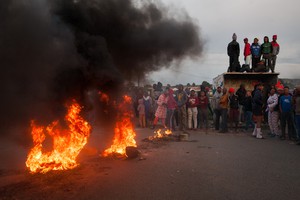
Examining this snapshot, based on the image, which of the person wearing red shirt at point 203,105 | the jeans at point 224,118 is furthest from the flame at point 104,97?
the person wearing red shirt at point 203,105

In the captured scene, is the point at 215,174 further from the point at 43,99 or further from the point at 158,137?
the point at 158,137

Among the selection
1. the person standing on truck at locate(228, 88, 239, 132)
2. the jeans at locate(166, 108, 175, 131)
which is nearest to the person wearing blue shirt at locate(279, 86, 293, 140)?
the person standing on truck at locate(228, 88, 239, 132)

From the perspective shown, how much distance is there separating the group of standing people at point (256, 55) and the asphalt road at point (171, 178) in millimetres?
7214

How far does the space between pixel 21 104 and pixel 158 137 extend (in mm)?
5279

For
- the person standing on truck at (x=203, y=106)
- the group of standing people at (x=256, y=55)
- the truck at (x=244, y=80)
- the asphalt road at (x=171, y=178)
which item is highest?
the group of standing people at (x=256, y=55)

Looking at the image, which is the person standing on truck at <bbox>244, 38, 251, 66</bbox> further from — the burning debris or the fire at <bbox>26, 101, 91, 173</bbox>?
the fire at <bbox>26, 101, 91, 173</bbox>

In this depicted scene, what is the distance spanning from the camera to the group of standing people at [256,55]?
549 inches

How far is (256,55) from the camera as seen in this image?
14.1 meters

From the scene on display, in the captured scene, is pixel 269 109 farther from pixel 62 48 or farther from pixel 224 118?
pixel 62 48

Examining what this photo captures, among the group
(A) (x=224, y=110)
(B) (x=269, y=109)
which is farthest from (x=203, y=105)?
(B) (x=269, y=109)

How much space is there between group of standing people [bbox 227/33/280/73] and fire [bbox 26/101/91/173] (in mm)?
10044

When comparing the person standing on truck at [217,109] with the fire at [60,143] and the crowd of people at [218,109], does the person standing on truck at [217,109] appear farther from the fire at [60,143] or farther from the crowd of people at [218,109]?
the fire at [60,143]

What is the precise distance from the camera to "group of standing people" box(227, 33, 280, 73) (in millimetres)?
13953

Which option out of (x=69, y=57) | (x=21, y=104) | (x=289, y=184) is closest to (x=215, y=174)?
(x=289, y=184)
